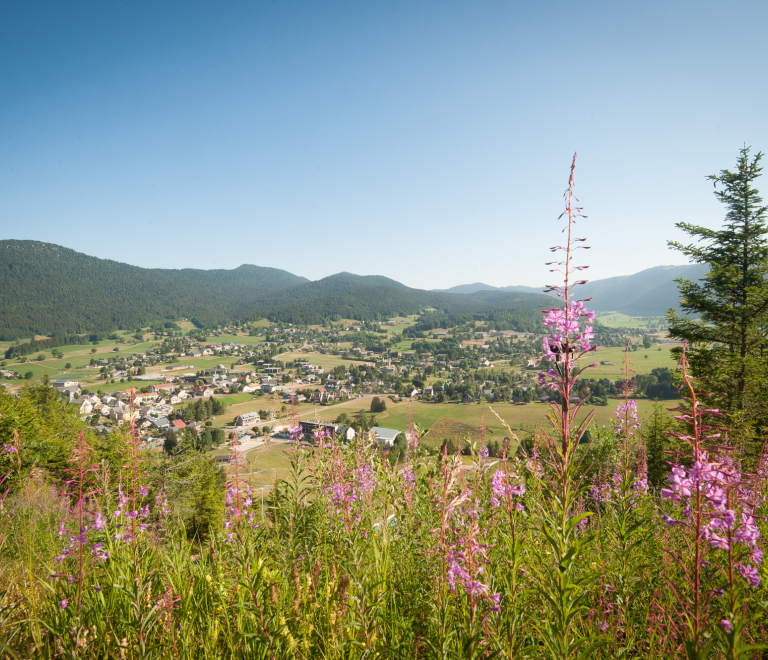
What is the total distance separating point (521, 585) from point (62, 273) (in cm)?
17880

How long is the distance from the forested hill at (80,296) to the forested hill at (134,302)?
222 mm

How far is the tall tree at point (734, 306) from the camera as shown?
11.7 meters

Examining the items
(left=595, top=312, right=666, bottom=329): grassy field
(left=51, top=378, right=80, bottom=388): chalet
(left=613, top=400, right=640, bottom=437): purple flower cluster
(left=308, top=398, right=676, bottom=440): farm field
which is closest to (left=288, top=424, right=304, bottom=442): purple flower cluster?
(left=613, top=400, right=640, bottom=437): purple flower cluster

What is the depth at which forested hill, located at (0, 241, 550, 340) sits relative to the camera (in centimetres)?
11569

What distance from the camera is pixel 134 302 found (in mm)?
151000

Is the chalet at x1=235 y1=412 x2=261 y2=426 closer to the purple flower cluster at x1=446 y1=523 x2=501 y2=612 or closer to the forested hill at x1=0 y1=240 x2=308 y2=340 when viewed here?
the purple flower cluster at x1=446 y1=523 x2=501 y2=612

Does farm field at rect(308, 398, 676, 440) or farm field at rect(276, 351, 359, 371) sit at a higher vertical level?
farm field at rect(308, 398, 676, 440)

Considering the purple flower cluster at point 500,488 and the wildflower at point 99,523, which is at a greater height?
the purple flower cluster at point 500,488

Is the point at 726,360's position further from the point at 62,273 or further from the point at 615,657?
the point at 62,273

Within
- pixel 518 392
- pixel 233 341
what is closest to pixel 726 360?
pixel 518 392

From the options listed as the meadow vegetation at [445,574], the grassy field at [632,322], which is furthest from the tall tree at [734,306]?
the grassy field at [632,322]

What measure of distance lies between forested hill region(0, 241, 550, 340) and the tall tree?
127 m

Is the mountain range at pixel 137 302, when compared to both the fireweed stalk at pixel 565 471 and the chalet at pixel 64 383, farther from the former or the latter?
the fireweed stalk at pixel 565 471

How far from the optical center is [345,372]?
288 ft
